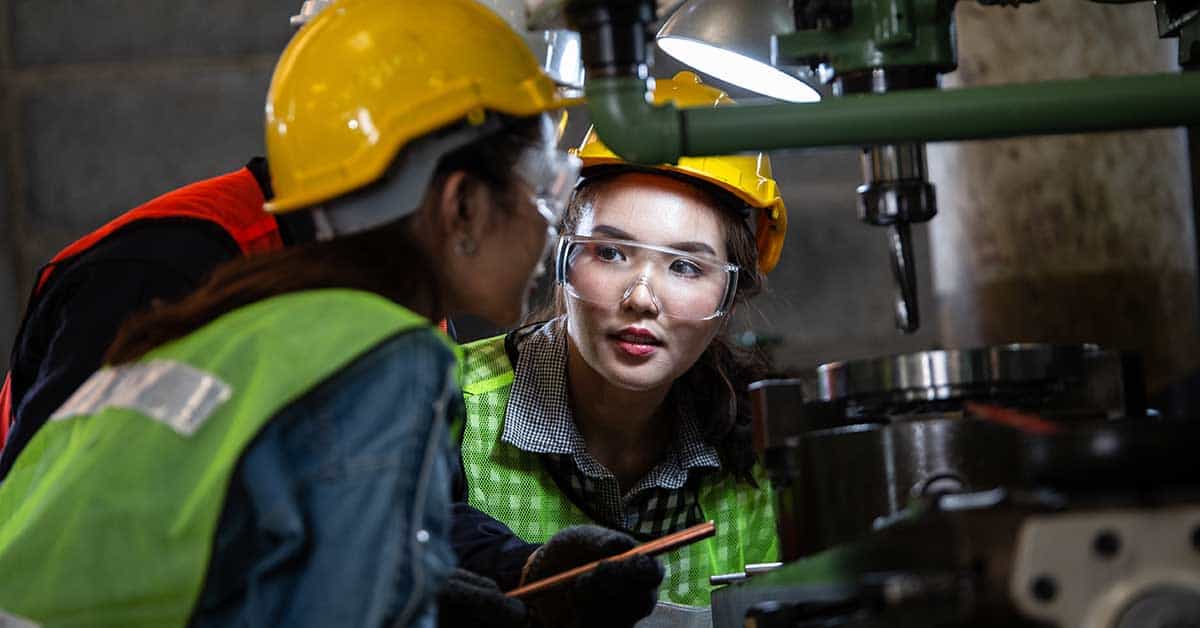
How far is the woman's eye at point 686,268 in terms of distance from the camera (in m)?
2.43

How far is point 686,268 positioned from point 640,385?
0.71ft

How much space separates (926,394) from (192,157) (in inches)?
138

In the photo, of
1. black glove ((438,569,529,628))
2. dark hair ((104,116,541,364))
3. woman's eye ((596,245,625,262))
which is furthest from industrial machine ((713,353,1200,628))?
woman's eye ((596,245,625,262))

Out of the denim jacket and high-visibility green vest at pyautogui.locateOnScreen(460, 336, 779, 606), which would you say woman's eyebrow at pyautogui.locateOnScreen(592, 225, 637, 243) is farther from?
the denim jacket

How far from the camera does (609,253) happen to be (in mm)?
2422

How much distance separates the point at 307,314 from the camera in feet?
4.16

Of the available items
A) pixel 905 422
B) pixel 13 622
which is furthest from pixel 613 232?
pixel 13 622

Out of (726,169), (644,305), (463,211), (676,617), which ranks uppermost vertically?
(726,169)

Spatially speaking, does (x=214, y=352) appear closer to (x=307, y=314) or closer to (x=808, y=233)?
(x=307, y=314)

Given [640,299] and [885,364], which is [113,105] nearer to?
[640,299]

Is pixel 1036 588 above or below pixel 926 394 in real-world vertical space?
below

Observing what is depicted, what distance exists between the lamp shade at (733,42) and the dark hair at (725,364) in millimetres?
380

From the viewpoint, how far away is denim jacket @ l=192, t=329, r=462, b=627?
3.89 ft

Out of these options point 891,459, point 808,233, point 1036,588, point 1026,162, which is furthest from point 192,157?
point 1036,588
